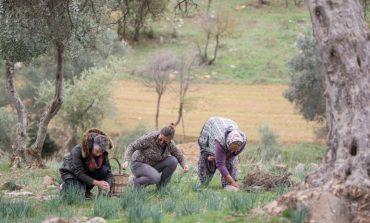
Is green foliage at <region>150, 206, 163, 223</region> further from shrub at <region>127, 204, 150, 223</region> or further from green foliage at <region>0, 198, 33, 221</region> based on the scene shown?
green foliage at <region>0, 198, 33, 221</region>

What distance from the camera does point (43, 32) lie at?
13.2m

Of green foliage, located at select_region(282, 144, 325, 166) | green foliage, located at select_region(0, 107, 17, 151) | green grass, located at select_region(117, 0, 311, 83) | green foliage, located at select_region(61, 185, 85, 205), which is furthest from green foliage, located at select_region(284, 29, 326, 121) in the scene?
green foliage, located at select_region(61, 185, 85, 205)

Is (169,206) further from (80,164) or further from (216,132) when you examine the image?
(216,132)

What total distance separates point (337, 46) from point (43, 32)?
7.77 m

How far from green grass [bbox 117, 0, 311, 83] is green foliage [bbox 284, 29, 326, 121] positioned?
11368 millimetres

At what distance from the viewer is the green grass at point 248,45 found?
44.0 meters

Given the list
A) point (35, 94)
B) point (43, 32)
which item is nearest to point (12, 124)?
point (35, 94)

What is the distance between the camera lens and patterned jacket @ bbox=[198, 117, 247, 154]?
9.95 metres

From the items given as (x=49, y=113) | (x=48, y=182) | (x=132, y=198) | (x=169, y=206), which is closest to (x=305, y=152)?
(x=49, y=113)

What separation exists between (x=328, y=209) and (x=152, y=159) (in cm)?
437

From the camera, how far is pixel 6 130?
27453mm

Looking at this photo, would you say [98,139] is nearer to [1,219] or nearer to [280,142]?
[1,219]

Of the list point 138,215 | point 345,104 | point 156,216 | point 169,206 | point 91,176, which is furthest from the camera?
point 91,176

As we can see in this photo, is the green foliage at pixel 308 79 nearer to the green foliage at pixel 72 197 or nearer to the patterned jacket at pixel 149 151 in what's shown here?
the patterned jacket at pixel 149 151
